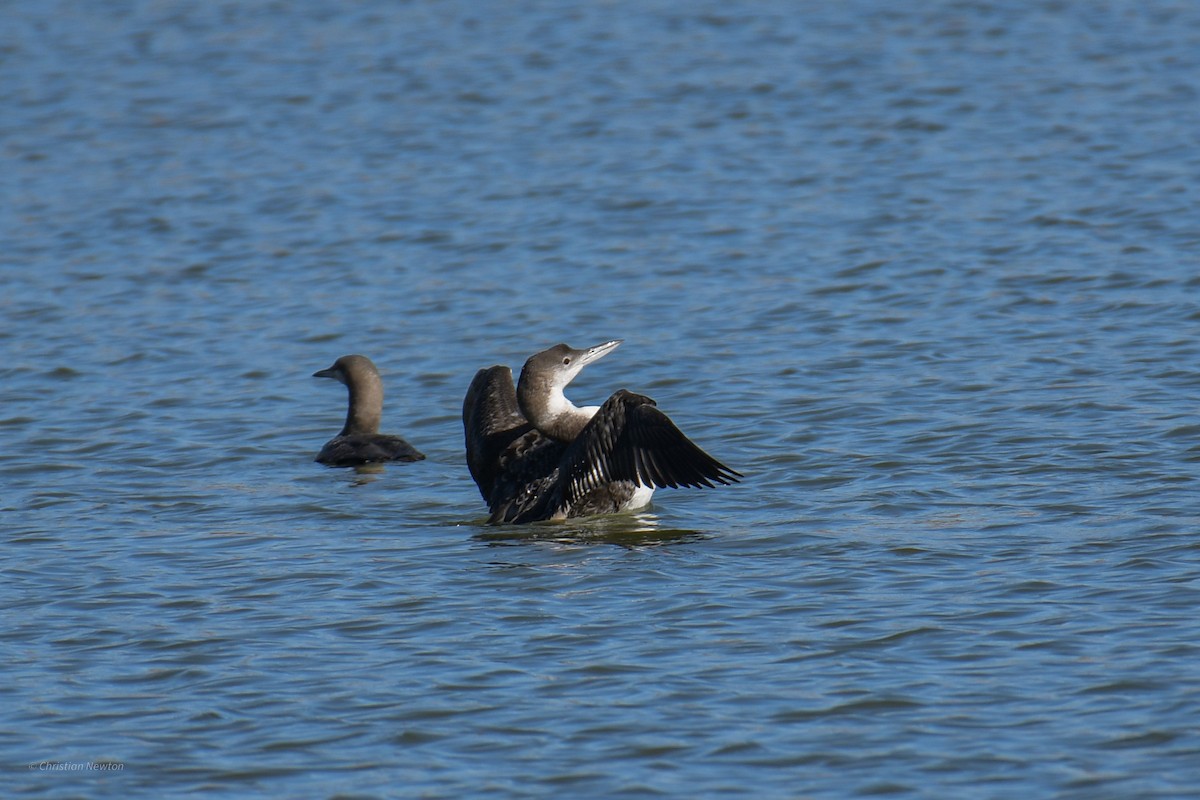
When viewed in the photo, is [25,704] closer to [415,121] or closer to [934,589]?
[934,589]

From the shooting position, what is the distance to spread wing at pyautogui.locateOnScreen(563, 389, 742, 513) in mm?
7965

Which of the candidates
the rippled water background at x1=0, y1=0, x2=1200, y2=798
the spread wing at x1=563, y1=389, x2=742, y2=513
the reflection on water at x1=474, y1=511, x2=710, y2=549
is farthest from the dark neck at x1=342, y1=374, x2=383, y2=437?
the spread wing at x1=563, y1=389, x2=742, y2=513

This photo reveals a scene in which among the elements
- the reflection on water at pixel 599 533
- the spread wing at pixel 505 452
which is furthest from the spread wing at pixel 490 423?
the reflection on water at pixel 599 533

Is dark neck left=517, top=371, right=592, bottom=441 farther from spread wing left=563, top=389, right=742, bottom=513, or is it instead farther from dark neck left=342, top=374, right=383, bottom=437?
dark neck left=342, top=374, right=383, bottom=437

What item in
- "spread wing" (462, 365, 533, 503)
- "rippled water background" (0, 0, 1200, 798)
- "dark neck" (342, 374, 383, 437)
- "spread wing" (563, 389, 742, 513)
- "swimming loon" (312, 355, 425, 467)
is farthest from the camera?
"dark neck" (342, 374, 383, 437)

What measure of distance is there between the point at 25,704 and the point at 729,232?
8832mm

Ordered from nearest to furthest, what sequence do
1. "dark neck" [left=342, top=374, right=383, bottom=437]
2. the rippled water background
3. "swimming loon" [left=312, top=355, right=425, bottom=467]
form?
the rippled water background → "swimming loon" [left=312, top=355, right=425, bottom=467] → "dark neck" [left=342, top=374, right=383, bottom=437]

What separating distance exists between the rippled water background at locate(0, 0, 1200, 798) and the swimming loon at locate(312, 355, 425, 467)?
0.15 m

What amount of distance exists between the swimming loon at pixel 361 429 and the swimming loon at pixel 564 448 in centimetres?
79

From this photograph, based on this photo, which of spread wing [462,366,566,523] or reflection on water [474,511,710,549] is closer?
reflection on water [474,511,710,549]

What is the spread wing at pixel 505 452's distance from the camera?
8.38 m

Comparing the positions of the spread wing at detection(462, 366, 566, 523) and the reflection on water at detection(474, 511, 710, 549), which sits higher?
the spread wing at detection(462, 366, 566, 523)

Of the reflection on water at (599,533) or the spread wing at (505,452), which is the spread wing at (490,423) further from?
the reflection on water at (599,533)

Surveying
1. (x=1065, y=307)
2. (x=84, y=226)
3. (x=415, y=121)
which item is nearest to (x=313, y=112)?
(x=415, y=121)
